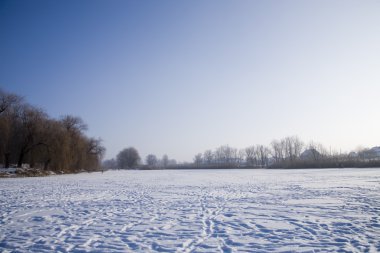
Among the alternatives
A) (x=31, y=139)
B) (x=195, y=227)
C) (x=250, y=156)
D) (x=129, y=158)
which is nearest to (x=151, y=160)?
(x=129, y=158)

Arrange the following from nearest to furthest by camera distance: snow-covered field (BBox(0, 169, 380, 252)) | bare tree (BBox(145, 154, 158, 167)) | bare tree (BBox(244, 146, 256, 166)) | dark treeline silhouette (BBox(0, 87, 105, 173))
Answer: snow-covered field (BBox(0, 169, 380, 252)), dark treeline silhouette (BBox(0, 87, 105, 173)), bare tree (BBox(244, 146, 256, 166)), bare tree (BBox(145, 154, 158, 167))

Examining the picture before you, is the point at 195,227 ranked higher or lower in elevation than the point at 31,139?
lower

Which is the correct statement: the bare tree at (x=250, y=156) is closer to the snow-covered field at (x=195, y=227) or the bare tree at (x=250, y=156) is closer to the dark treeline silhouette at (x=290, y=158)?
the dark treeline silhouette at (x=290, y=158)

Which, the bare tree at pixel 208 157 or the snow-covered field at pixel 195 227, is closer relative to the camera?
the snow-covered field at pixel 195 227

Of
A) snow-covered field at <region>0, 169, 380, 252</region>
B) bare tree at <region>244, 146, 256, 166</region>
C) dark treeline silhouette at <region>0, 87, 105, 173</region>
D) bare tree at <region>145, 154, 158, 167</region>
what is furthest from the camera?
bare tree at <region>145, 154, 158, 167</region>

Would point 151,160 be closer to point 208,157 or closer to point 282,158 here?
point 208,157

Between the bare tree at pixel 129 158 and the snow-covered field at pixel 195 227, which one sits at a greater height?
the bare tree at pixel 129 158

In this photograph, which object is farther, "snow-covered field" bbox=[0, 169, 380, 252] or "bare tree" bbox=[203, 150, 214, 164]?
"bare tree" bbox=[203, 150, 214, 164]

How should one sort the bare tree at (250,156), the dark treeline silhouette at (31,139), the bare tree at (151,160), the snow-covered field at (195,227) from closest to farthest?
the snow-covered field at (195,227) < the dark treeline silhouette at (31,139) < the bare tree at (250,156) < the bare tree at (151,160)

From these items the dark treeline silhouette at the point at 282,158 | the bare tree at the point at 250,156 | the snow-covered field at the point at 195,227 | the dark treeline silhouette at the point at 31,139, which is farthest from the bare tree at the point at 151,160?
the snow-covered field at the point at 195,227

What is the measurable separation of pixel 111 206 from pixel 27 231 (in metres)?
3.84

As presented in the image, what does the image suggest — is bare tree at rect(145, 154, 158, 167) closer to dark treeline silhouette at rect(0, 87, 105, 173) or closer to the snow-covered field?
dark treeline silhouette at rect(0, 87, 105, 173)

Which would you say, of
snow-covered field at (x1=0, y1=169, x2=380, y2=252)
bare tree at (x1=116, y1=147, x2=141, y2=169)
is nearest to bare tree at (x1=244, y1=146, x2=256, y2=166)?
bare tree at (x1=116, y1=147, x2=141, y2=169)

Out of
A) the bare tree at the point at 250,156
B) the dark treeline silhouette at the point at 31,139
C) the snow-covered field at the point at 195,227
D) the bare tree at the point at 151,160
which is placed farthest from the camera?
the bare tree at the point at 151,160
